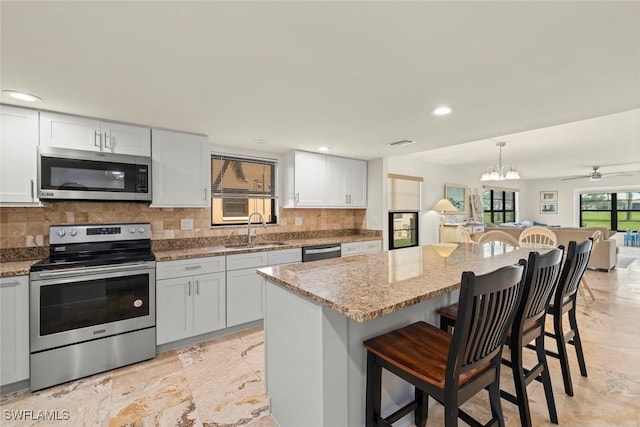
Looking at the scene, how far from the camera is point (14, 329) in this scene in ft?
6.73

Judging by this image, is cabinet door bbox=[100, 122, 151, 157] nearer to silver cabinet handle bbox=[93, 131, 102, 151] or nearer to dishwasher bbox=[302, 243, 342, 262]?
silver cabinet handle bbox=[93, 131, 102, 151]

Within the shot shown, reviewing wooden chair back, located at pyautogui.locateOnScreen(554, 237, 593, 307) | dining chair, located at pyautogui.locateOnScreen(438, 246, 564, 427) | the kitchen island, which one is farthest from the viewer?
wooden chair back, located at pyautogui.locateOnScreen(554, 237, 593, 307)

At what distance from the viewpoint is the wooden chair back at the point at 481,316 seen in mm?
1045

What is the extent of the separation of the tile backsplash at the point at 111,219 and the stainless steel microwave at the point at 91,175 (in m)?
0.39

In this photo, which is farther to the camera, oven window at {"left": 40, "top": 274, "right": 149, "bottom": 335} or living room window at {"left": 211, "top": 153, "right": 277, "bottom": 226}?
living room window at {"left": 211, "top": 153, "right": 277, "bottom": 226}

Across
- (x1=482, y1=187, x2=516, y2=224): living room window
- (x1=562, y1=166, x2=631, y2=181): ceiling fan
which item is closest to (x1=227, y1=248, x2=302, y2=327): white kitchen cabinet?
(x1=482, y1=187, x2=516, y2=224): living room window

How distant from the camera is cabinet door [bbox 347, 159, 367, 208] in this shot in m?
4.40

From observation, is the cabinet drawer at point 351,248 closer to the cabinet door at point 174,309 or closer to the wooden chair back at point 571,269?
the cabinet door at point 174,309

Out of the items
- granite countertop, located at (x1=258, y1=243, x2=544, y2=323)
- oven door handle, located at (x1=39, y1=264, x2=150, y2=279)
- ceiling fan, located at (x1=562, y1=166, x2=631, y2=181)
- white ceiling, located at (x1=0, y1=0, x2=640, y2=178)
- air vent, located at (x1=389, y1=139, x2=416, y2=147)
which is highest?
ceiling fan, located at (x1=562, y1=166, x2=631, y2=181)

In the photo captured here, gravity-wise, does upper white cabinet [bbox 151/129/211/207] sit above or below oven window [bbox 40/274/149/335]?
above

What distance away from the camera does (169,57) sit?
152 centimetres

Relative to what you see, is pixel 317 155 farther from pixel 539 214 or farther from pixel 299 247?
pixel 539 214

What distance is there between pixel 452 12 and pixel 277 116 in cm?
158

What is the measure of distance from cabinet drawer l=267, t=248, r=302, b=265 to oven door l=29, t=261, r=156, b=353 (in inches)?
46.3
